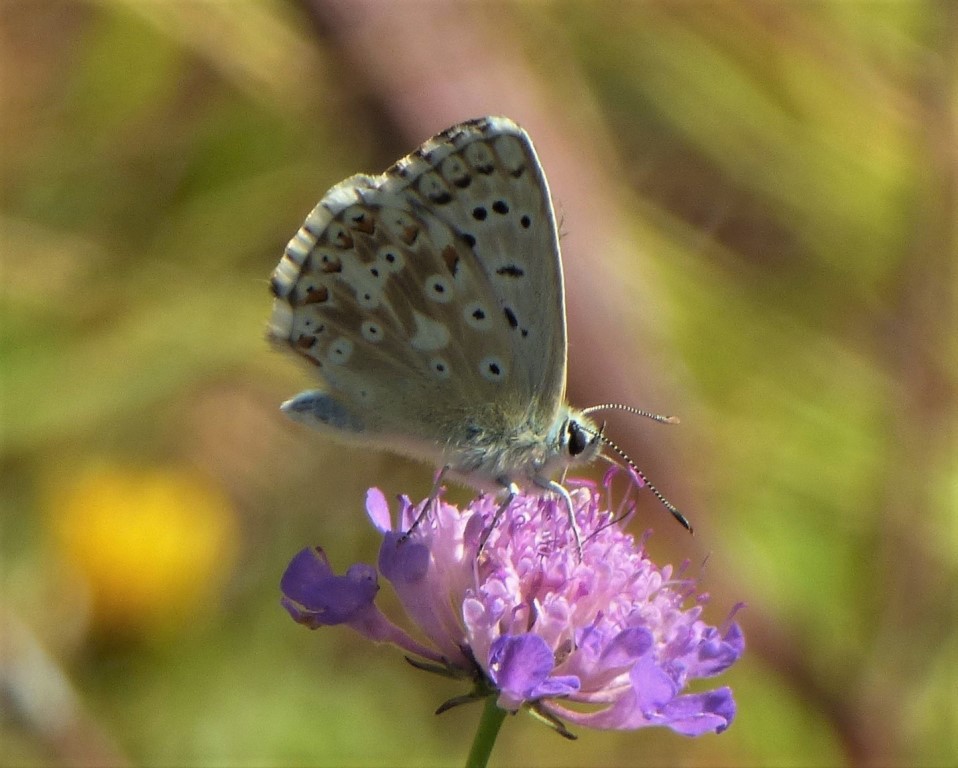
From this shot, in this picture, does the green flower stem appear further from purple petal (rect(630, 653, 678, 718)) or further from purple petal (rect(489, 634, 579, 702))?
purple petal (rect(630, 653, 678, 718))

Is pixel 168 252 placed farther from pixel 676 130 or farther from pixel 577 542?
pixel 577 542

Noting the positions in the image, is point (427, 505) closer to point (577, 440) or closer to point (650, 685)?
point (577, 440)

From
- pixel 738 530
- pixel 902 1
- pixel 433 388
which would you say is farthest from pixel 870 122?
pixel 433 388

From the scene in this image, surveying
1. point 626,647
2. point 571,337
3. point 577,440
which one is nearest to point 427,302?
point 577,440

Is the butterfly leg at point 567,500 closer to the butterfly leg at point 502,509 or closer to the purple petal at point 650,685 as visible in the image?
the butterfly leg at point 502,509

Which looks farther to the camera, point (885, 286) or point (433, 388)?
point (885, 286)

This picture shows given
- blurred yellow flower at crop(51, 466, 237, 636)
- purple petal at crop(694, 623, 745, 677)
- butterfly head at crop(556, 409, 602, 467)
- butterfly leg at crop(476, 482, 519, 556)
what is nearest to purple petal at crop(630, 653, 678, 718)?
purple petal at crop(694, 623, 745, 677)
